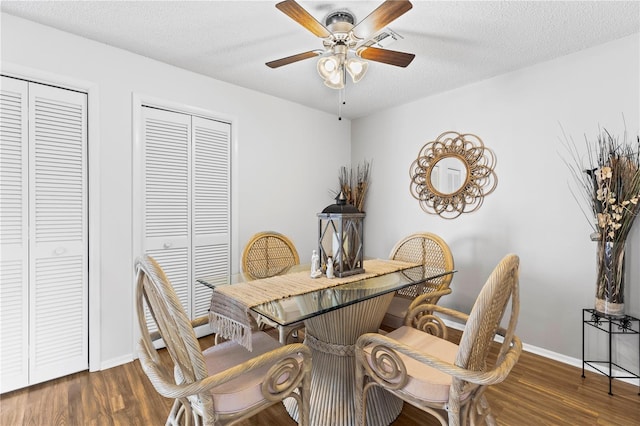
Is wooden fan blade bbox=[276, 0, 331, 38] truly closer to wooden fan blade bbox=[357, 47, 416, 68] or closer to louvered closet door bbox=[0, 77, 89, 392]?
wooden fan blade bbox=[357, 47, 416, 68]

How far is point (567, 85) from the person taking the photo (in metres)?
2.44

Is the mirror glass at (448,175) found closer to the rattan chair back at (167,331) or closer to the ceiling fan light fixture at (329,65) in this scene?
the ceiling fan light fixture at (329,65)

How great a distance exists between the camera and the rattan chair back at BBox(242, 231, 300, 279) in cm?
232

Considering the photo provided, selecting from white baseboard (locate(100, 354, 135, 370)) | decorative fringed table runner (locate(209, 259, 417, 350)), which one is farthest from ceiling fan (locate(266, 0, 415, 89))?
white baseboard (locate(100, 354, 135, 370))

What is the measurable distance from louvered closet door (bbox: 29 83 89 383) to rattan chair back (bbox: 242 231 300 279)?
1.25 meters

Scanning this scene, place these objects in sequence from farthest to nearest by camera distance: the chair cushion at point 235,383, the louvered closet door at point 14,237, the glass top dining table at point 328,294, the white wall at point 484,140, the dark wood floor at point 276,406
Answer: the white wall at point 484,140 → the louvered closet door at point 14,237 → the dark wood floor at point 276,406 → the glass top dining table at point 328,294 → the chair cushion at point 235,383

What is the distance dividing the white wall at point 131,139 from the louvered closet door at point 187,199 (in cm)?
13

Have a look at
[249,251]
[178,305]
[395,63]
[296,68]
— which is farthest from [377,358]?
[296,68]

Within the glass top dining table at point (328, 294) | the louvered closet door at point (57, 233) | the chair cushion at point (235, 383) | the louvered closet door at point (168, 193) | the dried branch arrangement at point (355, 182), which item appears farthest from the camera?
the dried branch arrangement at point (355, 182)

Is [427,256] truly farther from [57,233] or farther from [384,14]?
[57,233]

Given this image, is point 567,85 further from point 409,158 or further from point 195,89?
point 195,89

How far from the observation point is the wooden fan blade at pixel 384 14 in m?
1.36

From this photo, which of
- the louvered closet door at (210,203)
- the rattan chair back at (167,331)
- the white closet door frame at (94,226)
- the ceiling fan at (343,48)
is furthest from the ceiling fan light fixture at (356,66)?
the white closet door frame at (94,226)

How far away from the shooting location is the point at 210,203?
2.96 metres
